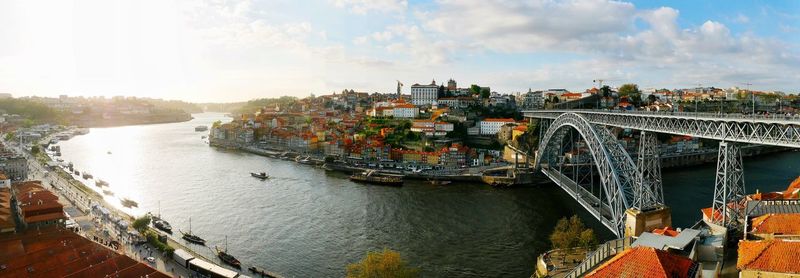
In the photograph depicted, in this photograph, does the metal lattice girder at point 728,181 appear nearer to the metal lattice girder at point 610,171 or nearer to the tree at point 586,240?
the metal lattice girder at point 610,171

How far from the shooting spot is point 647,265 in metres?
7.65

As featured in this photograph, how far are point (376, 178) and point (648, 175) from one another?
19102 millimetres

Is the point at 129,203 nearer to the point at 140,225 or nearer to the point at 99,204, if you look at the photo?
the point at 99,204

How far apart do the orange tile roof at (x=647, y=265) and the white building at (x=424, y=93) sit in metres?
56.1

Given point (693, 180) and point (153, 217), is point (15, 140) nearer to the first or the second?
point (153, 217)

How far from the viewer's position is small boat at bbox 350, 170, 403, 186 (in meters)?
32.3

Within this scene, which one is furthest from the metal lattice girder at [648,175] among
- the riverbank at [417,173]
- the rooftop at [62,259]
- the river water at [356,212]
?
the riverbank at [417,173]

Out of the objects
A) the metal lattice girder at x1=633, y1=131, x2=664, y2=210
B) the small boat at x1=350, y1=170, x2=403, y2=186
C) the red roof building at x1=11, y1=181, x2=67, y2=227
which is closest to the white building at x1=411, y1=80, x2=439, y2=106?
the small boat at x1=350, y1=170, x2=403, y2=186


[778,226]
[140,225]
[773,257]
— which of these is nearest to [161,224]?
[140,225]

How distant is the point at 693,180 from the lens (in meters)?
33.1

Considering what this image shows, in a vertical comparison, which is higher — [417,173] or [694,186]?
[417,173]

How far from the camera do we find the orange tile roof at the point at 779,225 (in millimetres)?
11164

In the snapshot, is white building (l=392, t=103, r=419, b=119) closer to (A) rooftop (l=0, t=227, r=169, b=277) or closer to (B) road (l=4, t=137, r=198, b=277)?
(B) road (l=4, t=137, r=198, b=277)

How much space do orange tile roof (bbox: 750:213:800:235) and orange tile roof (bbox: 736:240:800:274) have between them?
3.19 m
